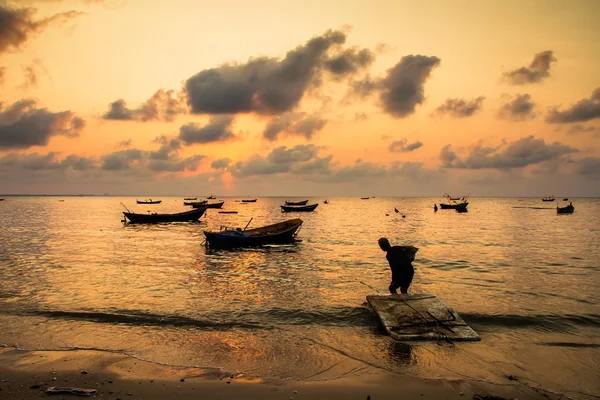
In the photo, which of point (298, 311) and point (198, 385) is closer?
point (198, 385)

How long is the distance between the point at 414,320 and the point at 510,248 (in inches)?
1083

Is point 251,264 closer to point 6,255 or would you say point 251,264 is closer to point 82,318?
point 82,318

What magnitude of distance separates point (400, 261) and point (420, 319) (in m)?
2.39

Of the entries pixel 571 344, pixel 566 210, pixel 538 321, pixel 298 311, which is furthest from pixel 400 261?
pixel 566 210

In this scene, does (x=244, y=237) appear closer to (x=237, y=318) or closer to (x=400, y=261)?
(x=237, y=318)

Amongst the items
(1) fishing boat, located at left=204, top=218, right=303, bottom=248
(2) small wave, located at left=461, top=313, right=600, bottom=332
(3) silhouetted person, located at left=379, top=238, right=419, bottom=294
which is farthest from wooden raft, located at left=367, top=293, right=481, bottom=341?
(1) fishing boat, located at left=204, top=218, right=303, bottom=248

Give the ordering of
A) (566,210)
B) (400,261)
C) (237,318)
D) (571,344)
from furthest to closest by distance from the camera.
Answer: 1. (566,210)
2. (237,318)
3. (400,261)
4. (571,344)

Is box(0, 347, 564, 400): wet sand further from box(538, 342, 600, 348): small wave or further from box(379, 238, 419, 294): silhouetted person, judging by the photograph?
box(379, 238, 419, 294): silhouetted person

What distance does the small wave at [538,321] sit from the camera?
12039 millimetres

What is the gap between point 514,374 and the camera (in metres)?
8.17

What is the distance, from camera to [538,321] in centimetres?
1255

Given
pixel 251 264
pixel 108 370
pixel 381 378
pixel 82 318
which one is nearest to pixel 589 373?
pixel 381 378

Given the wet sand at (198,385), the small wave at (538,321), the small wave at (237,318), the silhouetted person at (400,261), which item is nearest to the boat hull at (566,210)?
the small wave at (538,321)

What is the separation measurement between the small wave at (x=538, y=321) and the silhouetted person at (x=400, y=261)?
247 cm
